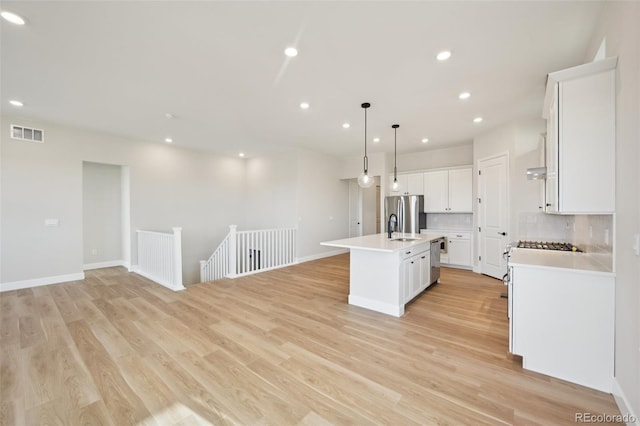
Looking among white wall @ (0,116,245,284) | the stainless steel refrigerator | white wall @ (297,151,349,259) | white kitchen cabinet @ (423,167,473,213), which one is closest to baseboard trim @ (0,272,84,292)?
white wall @ (0,116,245,284)

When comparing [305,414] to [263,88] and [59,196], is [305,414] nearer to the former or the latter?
[263,88]

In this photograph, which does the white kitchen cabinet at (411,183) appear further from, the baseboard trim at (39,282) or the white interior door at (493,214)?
→ the baseboard trim at (39,282)

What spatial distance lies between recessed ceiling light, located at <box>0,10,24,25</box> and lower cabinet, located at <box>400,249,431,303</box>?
14.4ft

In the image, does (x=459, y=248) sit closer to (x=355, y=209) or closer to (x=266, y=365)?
(x=355, y=209)

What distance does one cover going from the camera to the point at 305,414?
171cm

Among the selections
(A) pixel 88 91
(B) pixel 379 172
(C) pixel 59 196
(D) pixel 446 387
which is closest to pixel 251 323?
(D) pixel 446 387

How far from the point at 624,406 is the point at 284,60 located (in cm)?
388

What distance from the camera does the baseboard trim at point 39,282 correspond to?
4.36 meters

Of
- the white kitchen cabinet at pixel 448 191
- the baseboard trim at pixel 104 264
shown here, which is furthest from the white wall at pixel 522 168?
the baseboard trim at pixel 104 264

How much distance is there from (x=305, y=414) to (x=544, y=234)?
4.90 m

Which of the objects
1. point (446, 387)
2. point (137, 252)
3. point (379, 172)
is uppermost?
point (379, 172)

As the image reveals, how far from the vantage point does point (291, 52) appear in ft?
8.52

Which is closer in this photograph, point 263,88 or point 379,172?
point 263,88

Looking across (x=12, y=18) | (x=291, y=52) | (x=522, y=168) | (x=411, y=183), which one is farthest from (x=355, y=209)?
(x=12, y=18)
